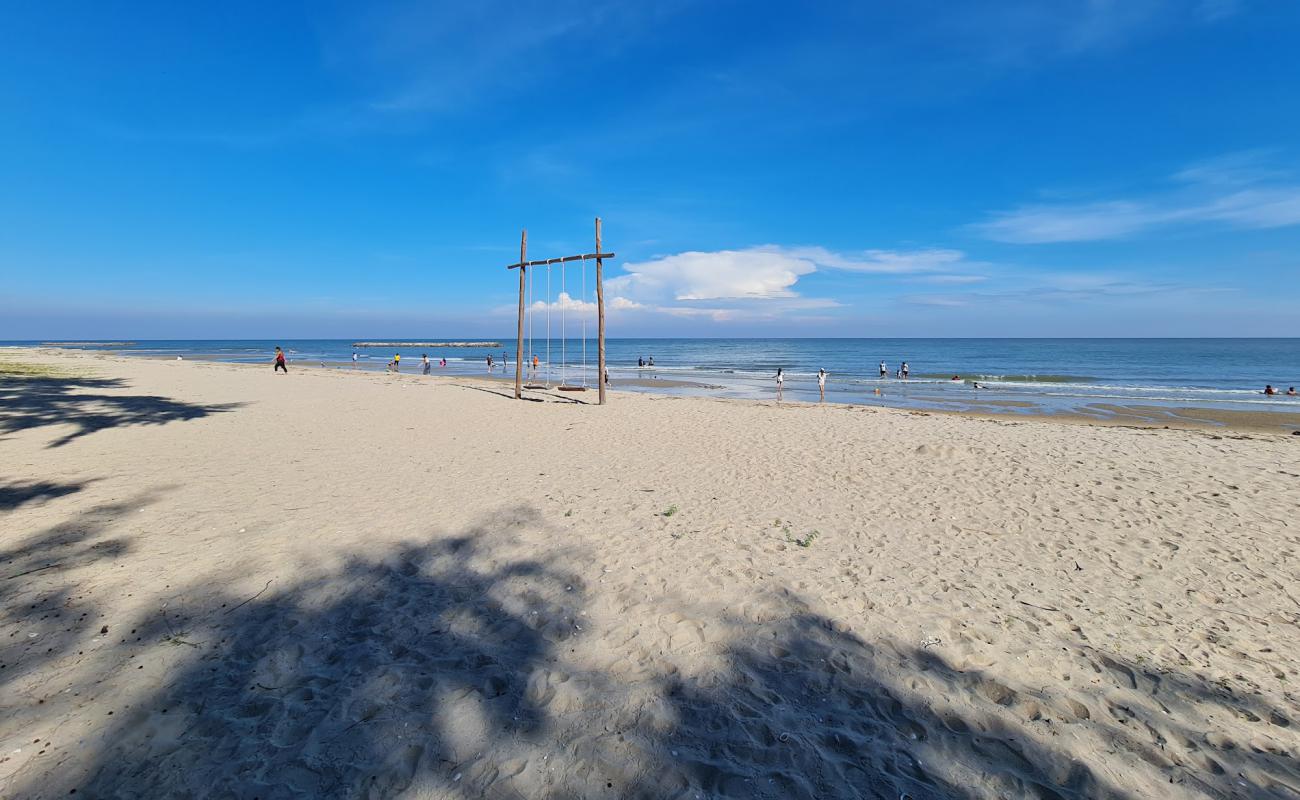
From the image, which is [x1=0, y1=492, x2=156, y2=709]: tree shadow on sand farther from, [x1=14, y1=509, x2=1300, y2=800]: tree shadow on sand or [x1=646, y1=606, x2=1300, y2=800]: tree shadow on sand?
[x1=646, y1=606, x2=1300, y2=800]: tree shadow on sand

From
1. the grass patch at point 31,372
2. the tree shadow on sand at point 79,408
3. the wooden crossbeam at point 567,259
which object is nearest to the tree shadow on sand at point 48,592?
the tree shadow on sand at point 79,408

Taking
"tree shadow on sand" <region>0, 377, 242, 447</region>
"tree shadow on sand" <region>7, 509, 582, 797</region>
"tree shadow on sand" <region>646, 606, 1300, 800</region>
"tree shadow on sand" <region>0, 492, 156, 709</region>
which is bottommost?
"tree shadow on sand" <region>646, 606, 1300, 800</region>

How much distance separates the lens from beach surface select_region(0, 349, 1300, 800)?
9.50 ft

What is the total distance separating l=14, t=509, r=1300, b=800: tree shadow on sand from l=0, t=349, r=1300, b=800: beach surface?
0.02 meters

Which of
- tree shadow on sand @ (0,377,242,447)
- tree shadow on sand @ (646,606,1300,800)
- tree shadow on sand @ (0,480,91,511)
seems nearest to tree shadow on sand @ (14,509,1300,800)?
tree shadow on sand @ (646,606,1300,800)

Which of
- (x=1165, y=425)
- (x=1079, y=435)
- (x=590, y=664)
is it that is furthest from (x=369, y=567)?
(x=1165, y=425)

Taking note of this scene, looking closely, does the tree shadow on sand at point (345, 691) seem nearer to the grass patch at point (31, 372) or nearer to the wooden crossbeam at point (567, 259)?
the wooden crossbeam at point (567, 259)

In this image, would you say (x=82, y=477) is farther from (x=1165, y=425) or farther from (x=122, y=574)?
(x=1165, y=425)

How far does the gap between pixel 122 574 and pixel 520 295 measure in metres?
15.5

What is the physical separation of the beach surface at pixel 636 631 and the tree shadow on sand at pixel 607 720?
0.02 metres

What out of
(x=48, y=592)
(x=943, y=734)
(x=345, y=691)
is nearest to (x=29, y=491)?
(x=48, y=592)

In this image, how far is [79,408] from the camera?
1341 centimetres

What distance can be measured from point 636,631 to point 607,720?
41.4 inches

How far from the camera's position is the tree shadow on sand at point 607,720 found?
278 cm
